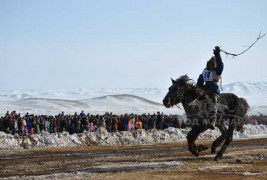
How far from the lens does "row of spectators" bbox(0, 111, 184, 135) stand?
32906 millimetres

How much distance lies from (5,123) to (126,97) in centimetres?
12651

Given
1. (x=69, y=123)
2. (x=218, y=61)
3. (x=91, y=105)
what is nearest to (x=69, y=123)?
(x=69, y=123)

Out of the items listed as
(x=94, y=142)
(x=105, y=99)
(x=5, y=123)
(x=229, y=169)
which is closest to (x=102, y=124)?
(x=94, y=142)

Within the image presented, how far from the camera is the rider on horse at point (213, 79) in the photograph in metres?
15.3

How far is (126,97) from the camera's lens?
159m

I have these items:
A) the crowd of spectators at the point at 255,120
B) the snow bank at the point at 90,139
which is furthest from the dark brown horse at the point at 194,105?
the crowd of spectators at the point at 255,120

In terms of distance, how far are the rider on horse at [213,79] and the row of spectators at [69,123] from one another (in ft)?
65.6

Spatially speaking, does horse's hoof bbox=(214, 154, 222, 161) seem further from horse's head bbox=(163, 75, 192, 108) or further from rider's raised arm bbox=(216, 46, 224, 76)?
rider's raised arm bbox=(216, 46, 224, 76)

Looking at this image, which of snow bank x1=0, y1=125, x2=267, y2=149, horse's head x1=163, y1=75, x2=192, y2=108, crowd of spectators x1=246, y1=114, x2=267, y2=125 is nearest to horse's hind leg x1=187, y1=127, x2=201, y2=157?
horse's head x1=163, y1=75, x2=192, y2=108

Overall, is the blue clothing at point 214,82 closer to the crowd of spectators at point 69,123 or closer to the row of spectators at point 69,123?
the crowd of spectators at point 69,123

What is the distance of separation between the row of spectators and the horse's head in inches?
788

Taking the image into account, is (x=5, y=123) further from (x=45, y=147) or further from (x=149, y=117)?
(x=149, y=117)

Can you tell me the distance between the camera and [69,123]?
35.8 m

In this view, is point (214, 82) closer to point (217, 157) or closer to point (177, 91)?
point (177, 91)
